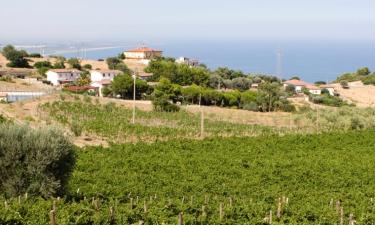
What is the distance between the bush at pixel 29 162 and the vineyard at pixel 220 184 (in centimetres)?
60

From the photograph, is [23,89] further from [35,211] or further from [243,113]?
[35,211]

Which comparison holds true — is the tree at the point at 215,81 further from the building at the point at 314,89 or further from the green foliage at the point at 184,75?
the building at the point at 314,89

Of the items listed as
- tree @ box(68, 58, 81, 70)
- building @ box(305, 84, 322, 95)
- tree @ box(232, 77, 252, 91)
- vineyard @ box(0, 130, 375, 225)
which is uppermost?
vineyard @ box(0, 130, 375, 225)

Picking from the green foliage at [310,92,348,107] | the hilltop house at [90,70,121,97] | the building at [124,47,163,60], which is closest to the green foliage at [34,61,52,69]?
the hilltop house at [90,70,121,97]

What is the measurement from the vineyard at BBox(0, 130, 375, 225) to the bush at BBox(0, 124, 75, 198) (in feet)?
1.97

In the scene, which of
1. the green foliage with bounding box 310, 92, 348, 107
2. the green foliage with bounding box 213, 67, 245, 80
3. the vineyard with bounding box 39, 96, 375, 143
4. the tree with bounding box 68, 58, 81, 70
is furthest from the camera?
the tree with bounding box 68, 58, 81, 70

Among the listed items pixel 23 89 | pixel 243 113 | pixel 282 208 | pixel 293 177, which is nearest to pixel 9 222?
pixel 282 208

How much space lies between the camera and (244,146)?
32375 millimetres

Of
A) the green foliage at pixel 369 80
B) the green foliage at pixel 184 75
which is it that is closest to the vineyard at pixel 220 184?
the green foliage at pixel 184 75

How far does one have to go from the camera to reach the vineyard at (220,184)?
13797 mm

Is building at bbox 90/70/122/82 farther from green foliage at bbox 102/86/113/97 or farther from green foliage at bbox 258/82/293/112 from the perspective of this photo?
green foliage at bbox 258/82/293/112

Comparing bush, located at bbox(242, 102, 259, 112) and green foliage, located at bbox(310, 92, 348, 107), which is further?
green foliage, located at bbox(310, 92, 348, 107)

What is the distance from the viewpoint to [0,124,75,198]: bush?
1568cm

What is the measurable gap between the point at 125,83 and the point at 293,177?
4890 cm
